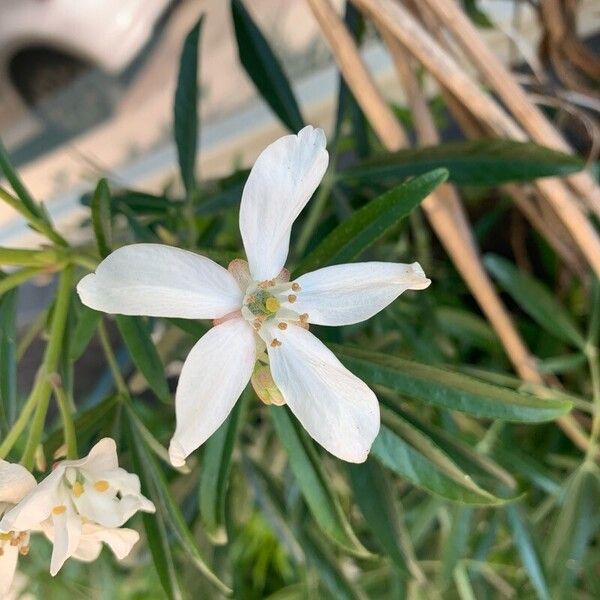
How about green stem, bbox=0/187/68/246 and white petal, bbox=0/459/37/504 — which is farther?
green stem, bbox=0/187/68/246

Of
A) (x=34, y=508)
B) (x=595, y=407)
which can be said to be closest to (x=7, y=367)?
(x=34, y=508)

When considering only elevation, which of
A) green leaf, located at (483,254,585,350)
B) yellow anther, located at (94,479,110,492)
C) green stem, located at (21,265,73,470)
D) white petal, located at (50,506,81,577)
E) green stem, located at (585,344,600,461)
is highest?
green stem, located at (21,265,73,470)

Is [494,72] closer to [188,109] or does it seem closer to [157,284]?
[188,109]

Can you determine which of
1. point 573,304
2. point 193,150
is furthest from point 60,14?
point 573,304

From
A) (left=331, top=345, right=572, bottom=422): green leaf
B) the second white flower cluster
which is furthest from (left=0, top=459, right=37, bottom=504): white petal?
(left=331, top=345, right=572, bottom=422): green leaf

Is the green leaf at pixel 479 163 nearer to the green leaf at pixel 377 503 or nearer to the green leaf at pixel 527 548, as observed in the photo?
the green leaf at pixel 377 503

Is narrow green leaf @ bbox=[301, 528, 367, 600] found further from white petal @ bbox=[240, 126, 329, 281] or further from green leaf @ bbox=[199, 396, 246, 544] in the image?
white petal @ bbox=[240, 126, 329, 281]

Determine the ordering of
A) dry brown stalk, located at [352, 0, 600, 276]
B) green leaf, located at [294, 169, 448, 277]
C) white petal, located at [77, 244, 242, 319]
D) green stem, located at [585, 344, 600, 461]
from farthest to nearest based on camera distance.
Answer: green stem, located at [585, 344, 600, 461]
dry brown stalk, located at [352, 0, 600, 276]
green leaf, located at [294, 169, 448, 277]
white petal, located at [77, 244, 242, 319]

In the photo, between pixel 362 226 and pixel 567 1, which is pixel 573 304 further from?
pixel 362 226

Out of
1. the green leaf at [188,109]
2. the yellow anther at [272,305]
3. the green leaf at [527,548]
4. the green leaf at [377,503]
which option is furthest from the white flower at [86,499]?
the green leaf at [527,548]
